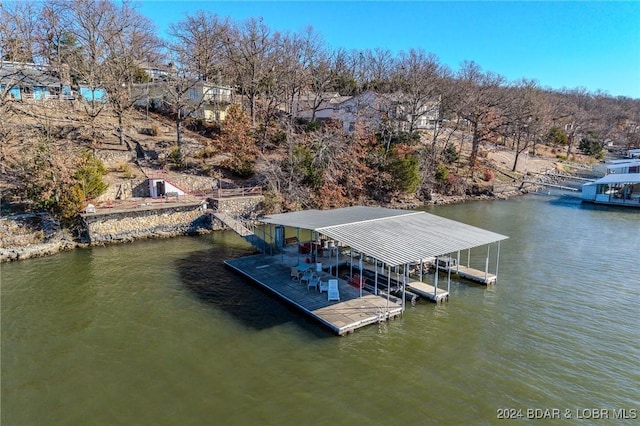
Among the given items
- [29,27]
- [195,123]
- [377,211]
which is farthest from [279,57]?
[377,211]

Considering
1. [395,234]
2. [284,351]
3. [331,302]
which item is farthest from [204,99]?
[284,351]

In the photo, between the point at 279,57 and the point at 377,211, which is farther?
the point at 279,57

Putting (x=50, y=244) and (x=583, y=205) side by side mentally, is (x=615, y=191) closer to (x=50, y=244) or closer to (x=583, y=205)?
(x=583, y=205)

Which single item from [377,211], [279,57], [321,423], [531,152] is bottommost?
[321,423]

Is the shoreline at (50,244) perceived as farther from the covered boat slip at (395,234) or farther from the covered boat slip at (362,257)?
the covered boat slip at (395,234)

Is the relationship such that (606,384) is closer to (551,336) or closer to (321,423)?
(551,336)
